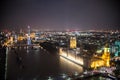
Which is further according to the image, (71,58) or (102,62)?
(71,58)

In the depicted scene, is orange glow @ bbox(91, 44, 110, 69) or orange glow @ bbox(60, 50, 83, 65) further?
orange glow @ bbox(60, 50, 83, 65)

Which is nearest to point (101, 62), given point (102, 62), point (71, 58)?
point (102, 62)

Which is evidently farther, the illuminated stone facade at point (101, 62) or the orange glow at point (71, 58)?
the orange glow at point (71, 58)

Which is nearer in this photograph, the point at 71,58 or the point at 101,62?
the point at 101,62

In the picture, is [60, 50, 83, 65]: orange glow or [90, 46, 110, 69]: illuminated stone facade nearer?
[90, 46, 110, 69]: illuminated stone facade

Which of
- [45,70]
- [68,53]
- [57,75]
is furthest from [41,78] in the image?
[68,53]

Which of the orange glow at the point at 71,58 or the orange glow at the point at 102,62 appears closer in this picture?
the orange glow at the point at 102,62

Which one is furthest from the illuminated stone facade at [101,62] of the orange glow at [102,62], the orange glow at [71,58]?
the orange glow at [71,58]

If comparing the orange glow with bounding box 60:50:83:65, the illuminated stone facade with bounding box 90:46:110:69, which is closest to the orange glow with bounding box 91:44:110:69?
the illuminated stone facade with bounding box 90:46:110:69

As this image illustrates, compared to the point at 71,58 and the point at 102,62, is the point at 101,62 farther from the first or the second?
the point at 71,58

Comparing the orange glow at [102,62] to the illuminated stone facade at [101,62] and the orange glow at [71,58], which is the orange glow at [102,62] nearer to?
the illuminated stone facade at [101,62]

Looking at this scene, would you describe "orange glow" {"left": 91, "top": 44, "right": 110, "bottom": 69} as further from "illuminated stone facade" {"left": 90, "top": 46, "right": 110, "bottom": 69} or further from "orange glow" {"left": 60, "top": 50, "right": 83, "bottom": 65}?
"orange glow" {"left": 60, "top": 50, "right": 83, "bottom": 65}
